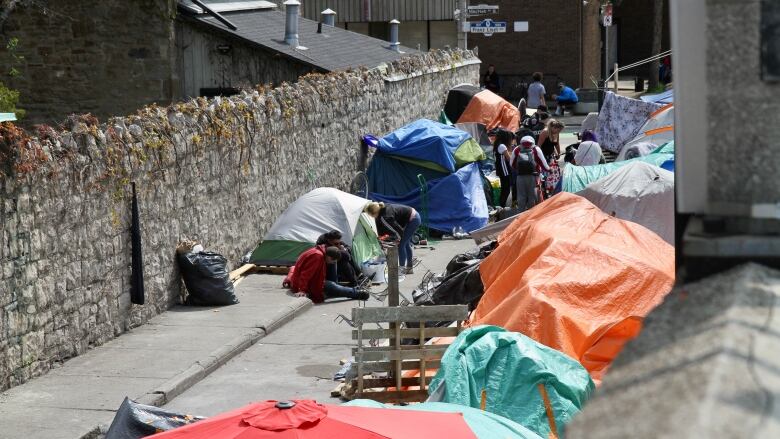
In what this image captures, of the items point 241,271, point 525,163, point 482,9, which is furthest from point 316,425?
point 482,9

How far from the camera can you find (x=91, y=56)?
2186 cm

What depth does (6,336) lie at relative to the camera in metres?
11.8

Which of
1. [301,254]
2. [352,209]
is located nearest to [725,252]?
[301,254]

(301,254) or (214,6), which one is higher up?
(214,6)

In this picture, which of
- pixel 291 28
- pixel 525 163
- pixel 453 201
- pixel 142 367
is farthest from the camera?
pixel 291 28

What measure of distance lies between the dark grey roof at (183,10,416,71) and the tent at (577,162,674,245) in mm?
8188

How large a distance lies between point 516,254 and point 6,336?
5358mm

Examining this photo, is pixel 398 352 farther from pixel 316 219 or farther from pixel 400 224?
pixel 400 224

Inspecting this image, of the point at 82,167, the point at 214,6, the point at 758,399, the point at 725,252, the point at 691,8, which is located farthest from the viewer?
the point at 214,6

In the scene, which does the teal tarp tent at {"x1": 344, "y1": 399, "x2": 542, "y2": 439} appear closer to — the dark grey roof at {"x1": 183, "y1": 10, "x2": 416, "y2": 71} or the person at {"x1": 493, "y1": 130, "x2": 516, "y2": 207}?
the person at {"x1": 493, "y1": 130, "x2": 516, "y2": 207}

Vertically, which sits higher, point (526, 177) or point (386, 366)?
point (526, 177)

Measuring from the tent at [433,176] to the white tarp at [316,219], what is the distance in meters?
3.33

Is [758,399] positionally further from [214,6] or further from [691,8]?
[214,6]

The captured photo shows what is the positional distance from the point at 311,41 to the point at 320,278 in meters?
11.5
